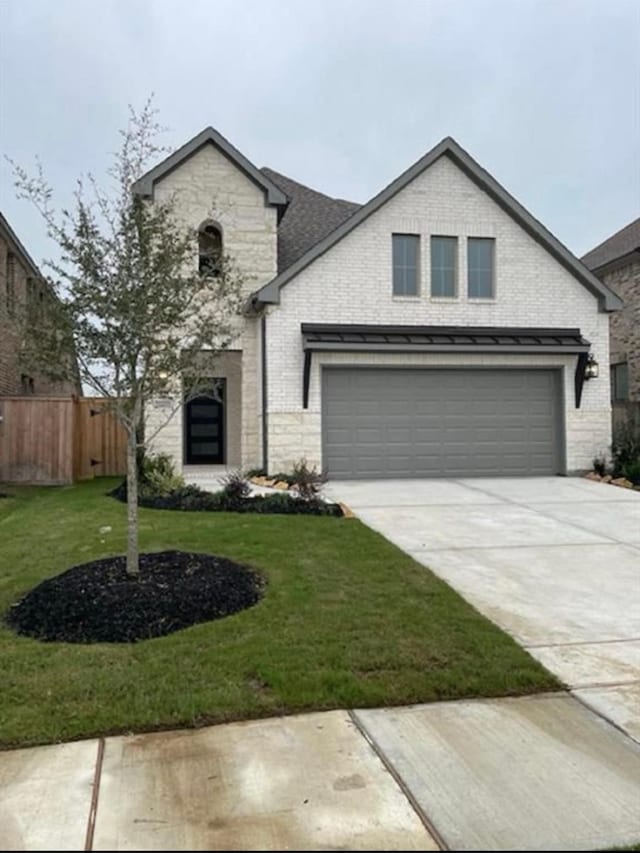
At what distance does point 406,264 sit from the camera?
15.2 m

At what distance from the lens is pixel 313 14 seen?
44.0 ft

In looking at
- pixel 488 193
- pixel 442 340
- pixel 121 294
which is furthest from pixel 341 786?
pixel 488 193

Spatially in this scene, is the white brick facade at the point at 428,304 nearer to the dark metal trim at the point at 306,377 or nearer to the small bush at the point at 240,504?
the dark metal trim at the point at 306,377

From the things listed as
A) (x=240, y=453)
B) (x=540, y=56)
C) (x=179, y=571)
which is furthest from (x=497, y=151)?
(x=179, y=571)

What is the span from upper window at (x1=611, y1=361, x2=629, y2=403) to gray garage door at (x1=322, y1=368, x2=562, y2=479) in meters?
7.83

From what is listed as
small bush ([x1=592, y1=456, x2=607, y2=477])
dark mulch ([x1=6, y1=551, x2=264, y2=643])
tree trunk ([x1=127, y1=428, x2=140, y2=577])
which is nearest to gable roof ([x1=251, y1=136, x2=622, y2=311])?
small bush ([x1=592, y1=456, x2=607, y2=477])

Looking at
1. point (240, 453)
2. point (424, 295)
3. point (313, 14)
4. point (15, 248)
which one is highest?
point (313, 14)

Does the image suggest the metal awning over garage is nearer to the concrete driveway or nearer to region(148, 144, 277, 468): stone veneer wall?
region(148, 144, 277, 468): stone veneer wall

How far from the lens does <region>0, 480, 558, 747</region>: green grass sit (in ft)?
12.5

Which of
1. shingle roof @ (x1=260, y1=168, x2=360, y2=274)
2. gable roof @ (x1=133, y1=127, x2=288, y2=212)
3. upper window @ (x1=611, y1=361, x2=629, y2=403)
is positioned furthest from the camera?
upper window @ (x1=611, y1=361, x2=629, y2=403)

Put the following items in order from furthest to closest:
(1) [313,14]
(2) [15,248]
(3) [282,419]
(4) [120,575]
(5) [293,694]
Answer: (2) [15,248], (3) [282,419], (1) [313,14], (4) [120,575], (5) [293,694]

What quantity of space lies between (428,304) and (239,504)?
7152 millimetres

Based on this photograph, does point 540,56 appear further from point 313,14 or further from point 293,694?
point 293,694

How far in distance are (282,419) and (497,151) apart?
16425 millimetres
